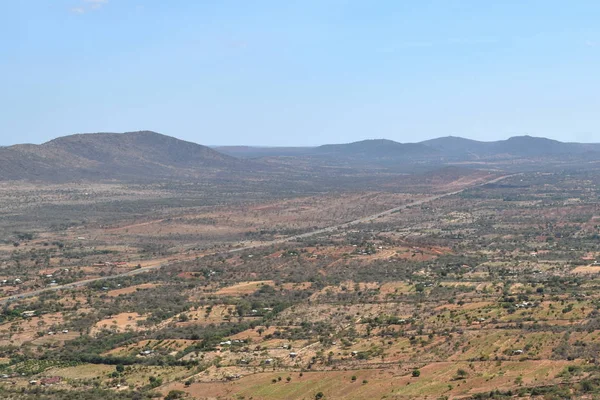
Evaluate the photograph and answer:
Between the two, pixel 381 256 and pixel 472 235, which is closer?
pixel 381 256

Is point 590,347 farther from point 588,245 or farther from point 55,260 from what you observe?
point 55,260

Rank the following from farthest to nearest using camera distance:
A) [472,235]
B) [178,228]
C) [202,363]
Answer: [178,228] → [472,235] → [202,363]

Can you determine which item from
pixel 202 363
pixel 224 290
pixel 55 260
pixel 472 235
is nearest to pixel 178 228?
pixel 55 260

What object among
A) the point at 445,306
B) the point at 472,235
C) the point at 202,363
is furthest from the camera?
the point at 472,235

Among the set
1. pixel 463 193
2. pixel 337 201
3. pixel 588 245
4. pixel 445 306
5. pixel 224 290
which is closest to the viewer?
pixel 445 306

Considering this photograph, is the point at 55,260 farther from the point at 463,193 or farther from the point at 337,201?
the point at 463,193

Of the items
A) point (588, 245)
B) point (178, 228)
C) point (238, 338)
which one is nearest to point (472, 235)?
point (588, 245)

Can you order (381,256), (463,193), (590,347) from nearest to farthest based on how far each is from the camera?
(590,347) → (381,256) → (463,193)

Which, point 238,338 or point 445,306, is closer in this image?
point 238,338
